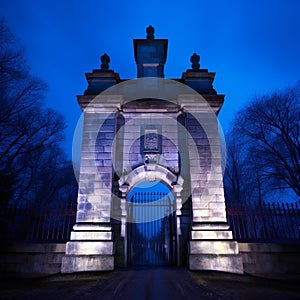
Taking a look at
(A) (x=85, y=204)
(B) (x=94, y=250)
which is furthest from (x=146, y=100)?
(B) (x=94, y=250)

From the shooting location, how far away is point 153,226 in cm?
1109

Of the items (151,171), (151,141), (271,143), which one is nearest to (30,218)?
(151,171)

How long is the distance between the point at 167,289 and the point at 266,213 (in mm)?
5565

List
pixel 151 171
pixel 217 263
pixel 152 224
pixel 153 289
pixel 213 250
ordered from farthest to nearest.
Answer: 1. pixel 152 224
2. pixel 151 171
3. pixel 213 250
4. pixel 217 263
5. pixel 153 289

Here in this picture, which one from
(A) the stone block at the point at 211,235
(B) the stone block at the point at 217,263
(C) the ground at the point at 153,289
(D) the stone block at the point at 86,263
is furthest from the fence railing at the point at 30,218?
(B) the stone block at the point at 217,263

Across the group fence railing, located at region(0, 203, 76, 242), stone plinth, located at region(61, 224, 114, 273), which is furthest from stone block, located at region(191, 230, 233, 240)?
fence railing, located at region(0, 203, 76, 242)

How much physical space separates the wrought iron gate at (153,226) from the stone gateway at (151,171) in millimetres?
45

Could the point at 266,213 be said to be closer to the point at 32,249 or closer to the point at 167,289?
the point at 167,289

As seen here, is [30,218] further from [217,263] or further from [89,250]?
[217,263]

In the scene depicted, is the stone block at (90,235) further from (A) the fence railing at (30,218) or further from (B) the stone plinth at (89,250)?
(A) the fence railing at (30,218)

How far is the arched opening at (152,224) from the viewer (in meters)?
8.91

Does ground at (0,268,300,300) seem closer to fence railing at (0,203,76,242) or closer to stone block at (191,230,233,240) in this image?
stone block at (191,230,233,240)

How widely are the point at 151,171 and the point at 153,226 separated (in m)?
3.91

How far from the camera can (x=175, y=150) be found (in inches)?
348
